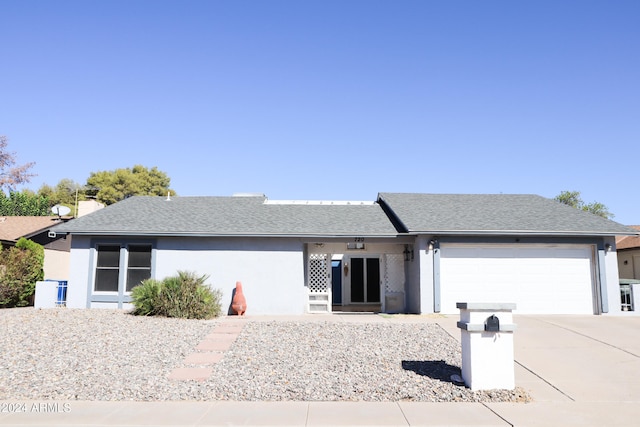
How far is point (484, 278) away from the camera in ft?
52.9

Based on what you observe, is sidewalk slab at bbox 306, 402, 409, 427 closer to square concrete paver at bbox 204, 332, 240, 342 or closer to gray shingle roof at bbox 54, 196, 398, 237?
square concrete paver at bbox 204, 332, 240, 342

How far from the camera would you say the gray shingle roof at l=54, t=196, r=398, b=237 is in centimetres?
1633

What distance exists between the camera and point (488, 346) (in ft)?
24.2

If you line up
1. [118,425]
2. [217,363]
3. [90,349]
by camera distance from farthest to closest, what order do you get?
[90,349]
[217,363]
[118,425]

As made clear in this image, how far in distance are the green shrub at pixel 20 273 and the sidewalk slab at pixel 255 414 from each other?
13.4 m

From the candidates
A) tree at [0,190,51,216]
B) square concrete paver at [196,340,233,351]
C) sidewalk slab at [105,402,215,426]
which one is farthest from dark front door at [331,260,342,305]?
tree at [0,190,51,216]

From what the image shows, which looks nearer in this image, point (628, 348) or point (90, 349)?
point (90, 349)

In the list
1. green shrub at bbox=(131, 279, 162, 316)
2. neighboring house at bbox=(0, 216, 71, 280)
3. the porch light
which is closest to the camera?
green shrub at bbox=(131, 279, 162, 316)

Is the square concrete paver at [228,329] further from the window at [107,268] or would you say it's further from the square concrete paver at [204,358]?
the window at [107,268]

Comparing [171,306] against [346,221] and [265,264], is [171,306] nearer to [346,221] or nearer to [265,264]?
[265,264]

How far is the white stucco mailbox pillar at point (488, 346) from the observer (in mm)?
7297

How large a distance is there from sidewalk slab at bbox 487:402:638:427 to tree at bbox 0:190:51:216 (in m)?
48.5

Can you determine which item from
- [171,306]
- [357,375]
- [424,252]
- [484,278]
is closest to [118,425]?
[357,375]

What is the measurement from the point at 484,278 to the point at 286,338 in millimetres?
8560
